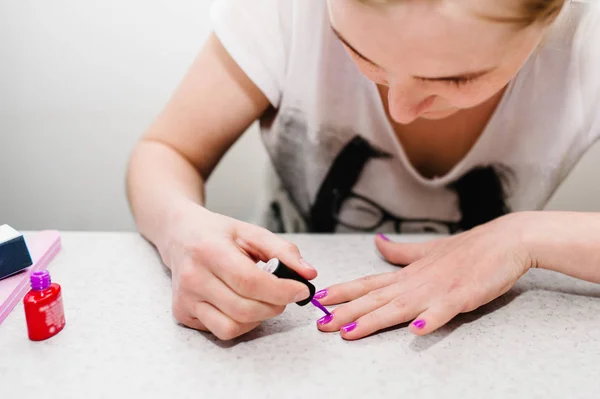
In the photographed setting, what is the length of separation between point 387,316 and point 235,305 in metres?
0.18

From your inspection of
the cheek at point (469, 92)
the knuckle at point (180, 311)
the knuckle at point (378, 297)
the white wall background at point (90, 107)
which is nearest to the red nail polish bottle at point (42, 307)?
the knuckle at point (180, 311)

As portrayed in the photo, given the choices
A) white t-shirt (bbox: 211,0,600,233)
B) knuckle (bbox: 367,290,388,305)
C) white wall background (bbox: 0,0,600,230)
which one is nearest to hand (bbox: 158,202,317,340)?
knuckle (bbox: 367,290,388,305)

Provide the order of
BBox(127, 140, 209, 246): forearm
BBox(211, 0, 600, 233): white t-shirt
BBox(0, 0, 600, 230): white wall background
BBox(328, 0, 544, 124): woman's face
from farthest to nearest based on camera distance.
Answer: BBox(0, 0, 600, 230): white wall background → BBox(211, 0, 600, 233): white t-shirt → BBox(127, 140, 209, 246): forearm → BBox(328, 0, 544, 124): woman's face

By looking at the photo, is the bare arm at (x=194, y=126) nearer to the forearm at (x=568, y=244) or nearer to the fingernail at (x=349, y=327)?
the fingernail at (x=349, y=327)

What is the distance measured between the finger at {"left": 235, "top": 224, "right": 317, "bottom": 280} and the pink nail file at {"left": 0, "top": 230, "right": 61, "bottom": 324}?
0.29m

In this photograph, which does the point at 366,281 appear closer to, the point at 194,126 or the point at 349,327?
the point at 349,327

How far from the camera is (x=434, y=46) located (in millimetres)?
515

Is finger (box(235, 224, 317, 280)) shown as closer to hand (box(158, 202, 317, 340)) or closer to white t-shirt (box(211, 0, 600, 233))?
hand (box(158, 202, 317, 340))

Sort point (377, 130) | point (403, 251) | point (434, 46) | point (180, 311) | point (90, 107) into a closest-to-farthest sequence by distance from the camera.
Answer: point (434, 46), point (180, 311), point (403, 251), point (377, 130), point (90, 107)

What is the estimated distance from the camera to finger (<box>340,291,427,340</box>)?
61cm

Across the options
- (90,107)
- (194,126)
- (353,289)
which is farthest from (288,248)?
(90,107)

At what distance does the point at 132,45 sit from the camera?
1102 mm

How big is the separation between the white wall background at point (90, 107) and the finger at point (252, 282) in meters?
0.67

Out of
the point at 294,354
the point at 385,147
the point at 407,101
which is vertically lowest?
the point at 294,354
